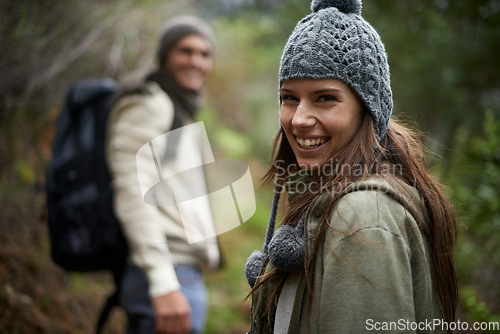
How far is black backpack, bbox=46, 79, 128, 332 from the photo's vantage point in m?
2.85

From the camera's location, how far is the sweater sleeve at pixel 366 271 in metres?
1.26

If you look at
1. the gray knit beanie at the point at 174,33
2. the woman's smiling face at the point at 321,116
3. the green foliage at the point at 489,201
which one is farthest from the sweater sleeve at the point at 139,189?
the green foliage at the point at 489,201

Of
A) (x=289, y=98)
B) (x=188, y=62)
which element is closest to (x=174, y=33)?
(x=188, y=62)

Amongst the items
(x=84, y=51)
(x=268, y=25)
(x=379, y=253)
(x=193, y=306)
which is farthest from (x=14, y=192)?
(x=268, y=25)

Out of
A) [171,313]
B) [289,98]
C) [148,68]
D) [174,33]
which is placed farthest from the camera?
[148,68]

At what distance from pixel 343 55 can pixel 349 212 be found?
576mm

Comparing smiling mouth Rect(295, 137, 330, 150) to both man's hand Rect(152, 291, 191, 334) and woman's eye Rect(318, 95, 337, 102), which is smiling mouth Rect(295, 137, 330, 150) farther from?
man's hand Rect(152, 291, 191, 334)

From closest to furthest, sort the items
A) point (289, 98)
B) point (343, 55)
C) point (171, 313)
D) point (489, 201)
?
point (343, 55)
point (289, 98)
point (171, 313)
point (489, 201)

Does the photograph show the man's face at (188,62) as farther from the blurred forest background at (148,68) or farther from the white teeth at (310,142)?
the white teeth at (310,142)

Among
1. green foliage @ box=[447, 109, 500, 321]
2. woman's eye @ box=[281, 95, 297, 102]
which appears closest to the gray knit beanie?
woman's eye @ box=[281, 95, 297, 102]

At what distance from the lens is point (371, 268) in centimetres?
128

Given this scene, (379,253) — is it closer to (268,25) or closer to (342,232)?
(342,232)

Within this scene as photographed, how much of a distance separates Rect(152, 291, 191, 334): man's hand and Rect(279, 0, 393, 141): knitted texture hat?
174 cm

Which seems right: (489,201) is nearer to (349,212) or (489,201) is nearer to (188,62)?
(349,212)
